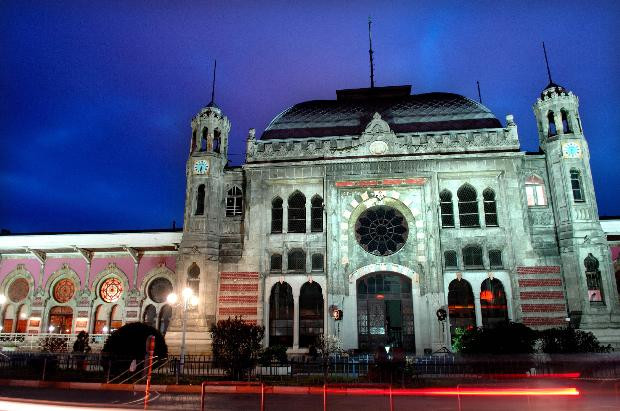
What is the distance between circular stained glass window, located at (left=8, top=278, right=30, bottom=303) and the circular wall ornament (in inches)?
1120

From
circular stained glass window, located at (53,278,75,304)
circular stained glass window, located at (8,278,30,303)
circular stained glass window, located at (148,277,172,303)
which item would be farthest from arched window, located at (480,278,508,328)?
circular stained glass window, located at (8,278,30,303)

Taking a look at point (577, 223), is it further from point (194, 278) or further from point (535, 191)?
point (194, 278)

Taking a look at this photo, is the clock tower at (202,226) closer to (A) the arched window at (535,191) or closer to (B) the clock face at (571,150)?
(A) the arched window at (535,191)

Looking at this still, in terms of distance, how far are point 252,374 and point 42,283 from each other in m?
23.6

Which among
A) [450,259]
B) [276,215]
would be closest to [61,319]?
[276,215]

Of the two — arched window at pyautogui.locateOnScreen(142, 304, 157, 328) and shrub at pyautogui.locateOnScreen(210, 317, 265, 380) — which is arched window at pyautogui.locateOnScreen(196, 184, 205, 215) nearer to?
arched window at pyautogui.locateOnScreen(142, 304, 157, 328)

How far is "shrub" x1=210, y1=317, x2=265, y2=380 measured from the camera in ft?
65.1

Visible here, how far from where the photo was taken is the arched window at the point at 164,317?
110 ft

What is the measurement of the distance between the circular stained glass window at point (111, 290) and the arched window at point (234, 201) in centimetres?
1024

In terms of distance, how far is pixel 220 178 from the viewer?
33.6 metres

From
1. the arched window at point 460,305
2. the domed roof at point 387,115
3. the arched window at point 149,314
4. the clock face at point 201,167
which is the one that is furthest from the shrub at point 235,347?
the domed roof at point 387,115

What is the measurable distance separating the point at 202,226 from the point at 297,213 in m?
6.58

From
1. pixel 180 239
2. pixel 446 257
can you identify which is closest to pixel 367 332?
pixel 446 257

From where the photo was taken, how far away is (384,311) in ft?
99.3
